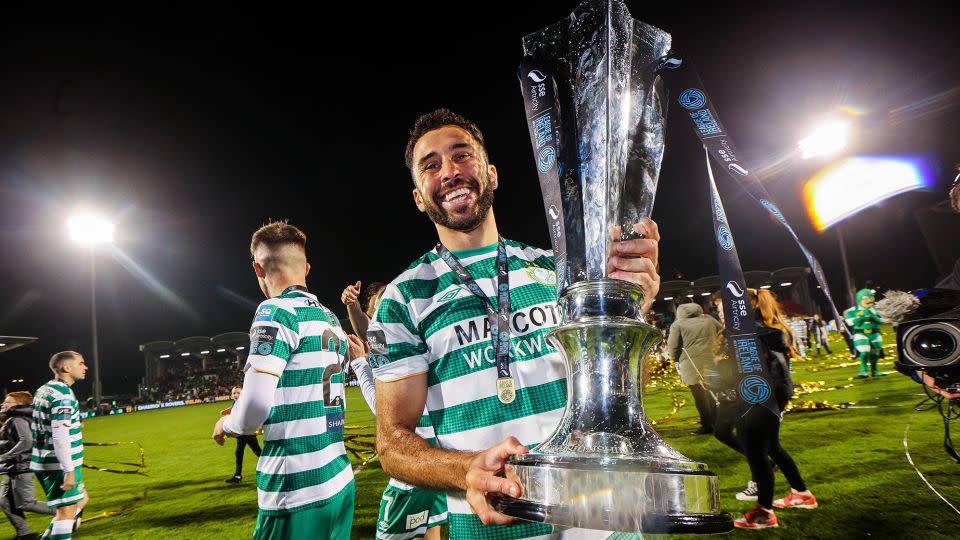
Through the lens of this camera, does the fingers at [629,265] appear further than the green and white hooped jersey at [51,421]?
No

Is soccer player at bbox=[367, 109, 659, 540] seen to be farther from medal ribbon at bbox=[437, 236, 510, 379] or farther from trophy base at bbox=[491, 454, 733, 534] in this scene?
trophy base at bbox=[491, 454, 733, 534]

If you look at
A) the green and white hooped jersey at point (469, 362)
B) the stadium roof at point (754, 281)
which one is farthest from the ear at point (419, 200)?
the stadium roof at point (754, 281)

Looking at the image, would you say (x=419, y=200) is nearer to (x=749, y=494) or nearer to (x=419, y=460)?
(x=419, y=460)

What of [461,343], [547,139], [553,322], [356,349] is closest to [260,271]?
[356,349]

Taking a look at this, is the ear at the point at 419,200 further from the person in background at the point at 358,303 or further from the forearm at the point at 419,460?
the person in background at the point at 358,303

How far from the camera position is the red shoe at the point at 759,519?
4320mm

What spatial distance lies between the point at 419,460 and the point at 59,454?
6.26 m

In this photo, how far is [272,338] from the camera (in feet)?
9.30

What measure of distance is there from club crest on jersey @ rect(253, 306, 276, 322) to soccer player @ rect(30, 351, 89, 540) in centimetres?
428

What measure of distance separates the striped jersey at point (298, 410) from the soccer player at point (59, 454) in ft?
13.3

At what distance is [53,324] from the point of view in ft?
147

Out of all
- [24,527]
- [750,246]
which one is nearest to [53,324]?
[24,527]

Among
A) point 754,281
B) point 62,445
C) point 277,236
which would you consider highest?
point 754,281

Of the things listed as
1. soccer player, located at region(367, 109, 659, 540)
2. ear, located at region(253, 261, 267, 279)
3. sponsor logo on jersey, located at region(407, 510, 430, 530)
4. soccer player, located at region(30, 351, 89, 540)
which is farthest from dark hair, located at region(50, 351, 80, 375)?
soccer player, located at region(367, 109, 659, 540)
